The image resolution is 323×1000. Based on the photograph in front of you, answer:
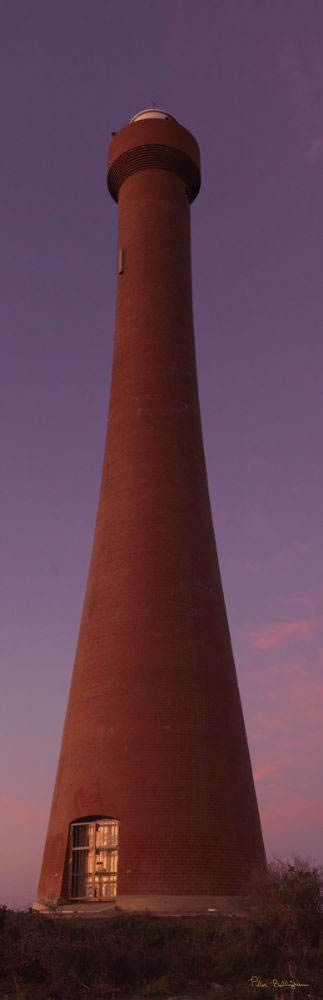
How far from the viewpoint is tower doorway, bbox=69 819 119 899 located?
72.1ft

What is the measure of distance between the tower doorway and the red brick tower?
0.03 m

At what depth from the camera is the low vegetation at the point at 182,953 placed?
1315cm

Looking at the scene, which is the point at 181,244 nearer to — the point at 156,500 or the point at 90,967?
the point at 156,500

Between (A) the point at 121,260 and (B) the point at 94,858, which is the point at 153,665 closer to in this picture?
(B) the point at 94,858

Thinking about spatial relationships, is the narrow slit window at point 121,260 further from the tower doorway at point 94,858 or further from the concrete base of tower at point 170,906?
the concrete base of tower at point 170,906

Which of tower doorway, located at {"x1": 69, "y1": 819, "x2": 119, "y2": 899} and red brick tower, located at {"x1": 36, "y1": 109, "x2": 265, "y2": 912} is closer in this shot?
red brick tower, located at {"x1": 36, "y1": 109, "x2": 265, "y2": 912}

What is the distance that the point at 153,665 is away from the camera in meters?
23.2

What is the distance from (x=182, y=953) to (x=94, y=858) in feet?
24.2

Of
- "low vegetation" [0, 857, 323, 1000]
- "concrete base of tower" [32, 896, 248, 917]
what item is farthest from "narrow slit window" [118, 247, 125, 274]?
"low vegetation" [0, 857, 323, 1000]

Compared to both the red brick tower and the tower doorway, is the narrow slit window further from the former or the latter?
the tower doorway

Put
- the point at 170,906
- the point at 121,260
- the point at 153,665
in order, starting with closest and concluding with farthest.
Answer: the point at 170,906, the point at 153,665, the point at 121,260

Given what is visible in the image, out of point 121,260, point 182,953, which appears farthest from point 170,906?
point 121,260

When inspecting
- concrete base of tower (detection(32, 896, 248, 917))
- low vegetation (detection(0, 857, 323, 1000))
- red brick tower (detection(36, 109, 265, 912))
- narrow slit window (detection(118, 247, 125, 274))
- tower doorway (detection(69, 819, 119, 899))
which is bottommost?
low vegetation (detection(0, 857, 323, 1000))

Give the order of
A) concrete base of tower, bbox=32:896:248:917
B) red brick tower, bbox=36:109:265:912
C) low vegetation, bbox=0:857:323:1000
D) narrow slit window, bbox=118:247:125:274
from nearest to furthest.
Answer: low vegetation, bbox=0:857:323:1000
concrete base of tower, bbox=32:896:248:917
red brick tower, bbox=36:109:265:912
narrow slit window, bbox=118:247:125:274
